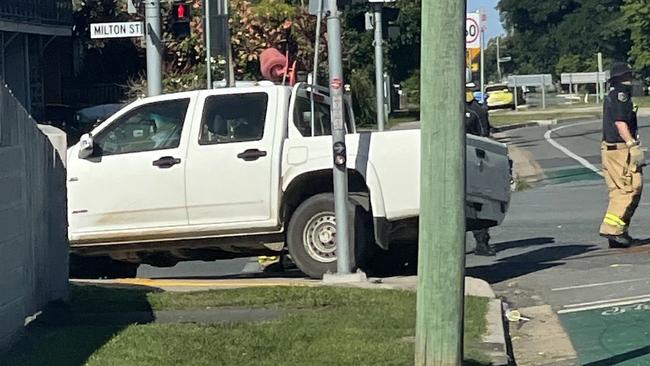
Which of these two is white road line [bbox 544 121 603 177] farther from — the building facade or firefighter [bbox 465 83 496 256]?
the building facade

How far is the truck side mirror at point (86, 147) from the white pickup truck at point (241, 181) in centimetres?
1

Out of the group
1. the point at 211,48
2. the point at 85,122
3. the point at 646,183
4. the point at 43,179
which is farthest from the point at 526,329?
the point at 85,122

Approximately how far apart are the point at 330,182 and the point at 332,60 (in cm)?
133

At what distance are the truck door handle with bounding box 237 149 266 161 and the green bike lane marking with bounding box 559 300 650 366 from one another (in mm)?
3107

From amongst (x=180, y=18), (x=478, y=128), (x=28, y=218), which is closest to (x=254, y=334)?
(x=28, y=218)

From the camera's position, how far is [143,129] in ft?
38.2

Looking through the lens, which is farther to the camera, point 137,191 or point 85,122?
point 85,122

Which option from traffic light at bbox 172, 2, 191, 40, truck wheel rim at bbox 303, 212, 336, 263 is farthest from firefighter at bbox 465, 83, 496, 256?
traffic light at bbox 172, 2, 191, 40

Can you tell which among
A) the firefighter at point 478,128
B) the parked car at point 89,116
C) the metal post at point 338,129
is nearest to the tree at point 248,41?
the parked car at point 89,116

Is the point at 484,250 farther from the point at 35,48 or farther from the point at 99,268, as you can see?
the point at 35,48

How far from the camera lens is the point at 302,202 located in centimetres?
1137

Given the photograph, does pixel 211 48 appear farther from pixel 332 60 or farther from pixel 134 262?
pixel 332 60

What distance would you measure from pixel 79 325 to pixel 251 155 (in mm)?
3001

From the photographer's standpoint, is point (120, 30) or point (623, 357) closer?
point (623, 357)
